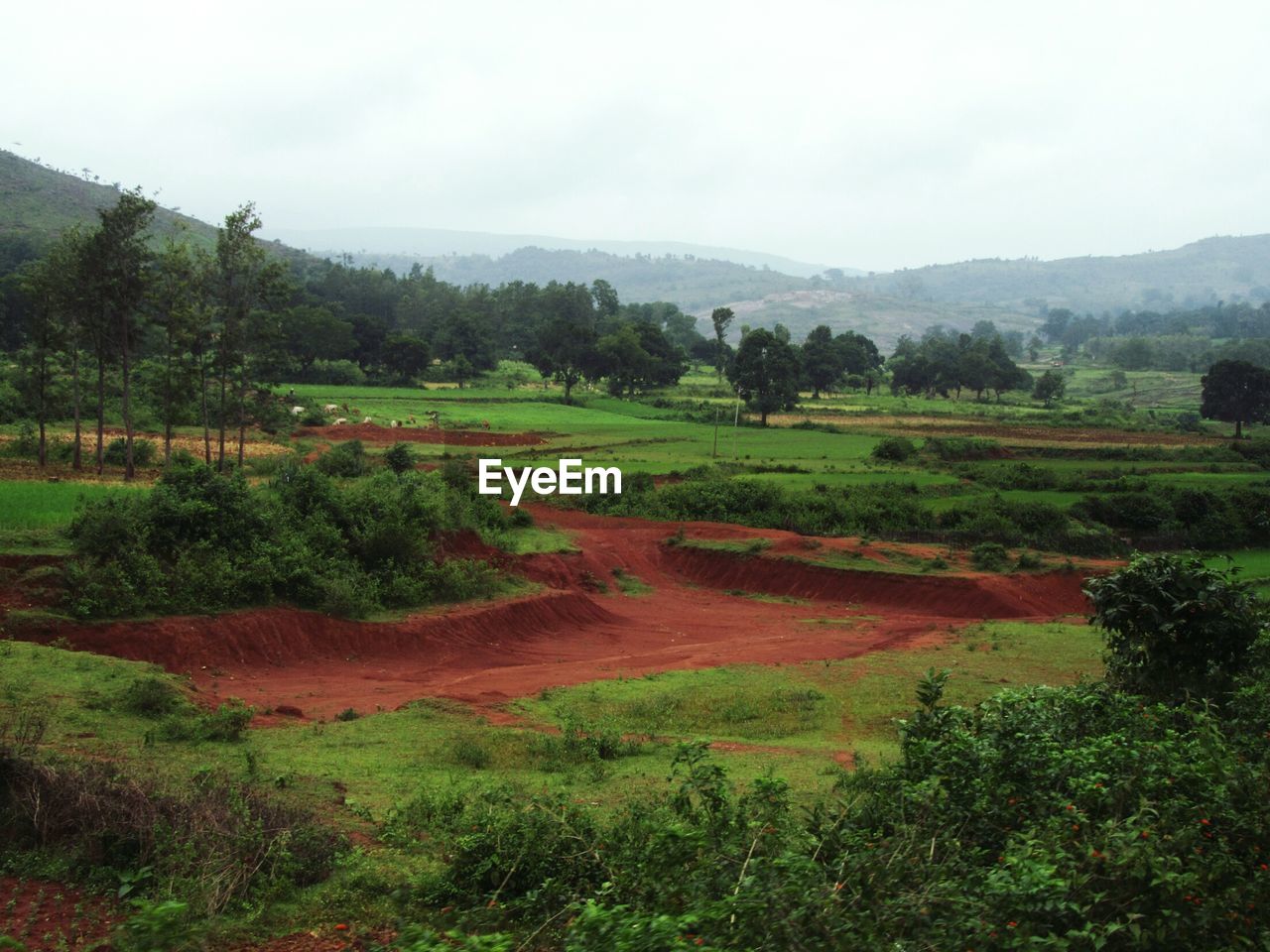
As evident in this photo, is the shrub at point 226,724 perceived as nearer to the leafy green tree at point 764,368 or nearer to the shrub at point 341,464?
the shrub at point 341,464

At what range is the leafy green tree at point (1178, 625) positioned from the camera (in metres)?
11.3

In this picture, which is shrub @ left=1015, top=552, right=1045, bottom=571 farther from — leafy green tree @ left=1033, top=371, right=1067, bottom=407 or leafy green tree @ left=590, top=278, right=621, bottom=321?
leafy green tree @ left=590, top=278, right=621, bottom=321

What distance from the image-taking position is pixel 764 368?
66062 millimetres

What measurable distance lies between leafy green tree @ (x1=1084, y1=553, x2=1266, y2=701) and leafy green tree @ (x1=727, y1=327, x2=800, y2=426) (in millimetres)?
53052

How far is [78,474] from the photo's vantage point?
103 ft

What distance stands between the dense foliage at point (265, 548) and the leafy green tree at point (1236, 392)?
57.9 meters

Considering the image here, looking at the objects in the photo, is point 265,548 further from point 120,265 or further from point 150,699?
point 120,265

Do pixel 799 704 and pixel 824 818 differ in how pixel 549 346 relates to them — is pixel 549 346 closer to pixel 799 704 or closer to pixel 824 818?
pixel 799 704

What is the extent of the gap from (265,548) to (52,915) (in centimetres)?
1241

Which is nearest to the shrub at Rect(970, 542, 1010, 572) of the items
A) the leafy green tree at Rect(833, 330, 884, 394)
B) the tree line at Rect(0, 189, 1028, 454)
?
the tree line at Rect(0, 189, 1028, 454)

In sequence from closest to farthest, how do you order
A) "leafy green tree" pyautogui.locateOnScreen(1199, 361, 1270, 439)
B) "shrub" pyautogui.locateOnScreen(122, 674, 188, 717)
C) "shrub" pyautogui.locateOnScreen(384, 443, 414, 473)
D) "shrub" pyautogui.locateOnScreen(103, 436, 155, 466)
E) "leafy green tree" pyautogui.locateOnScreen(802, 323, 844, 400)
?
"shrub" pyautogui.locateOnScreen(122, 674, 188, 717), "shrub" pyautogui.locateOnScreen(384, 443, 414, 473), "shrub" pyautogui.locateOnScreen(103, 436, 155, 466), "leafy green tree" pyautogui.locateOnScreen(1199, 361, 1270, 439), "leafy green tree" pyautogui.locateOnScreen(802, 323, 844, 400)

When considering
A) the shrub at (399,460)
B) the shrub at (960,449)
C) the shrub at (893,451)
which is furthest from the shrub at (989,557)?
the shrub at (960,449)

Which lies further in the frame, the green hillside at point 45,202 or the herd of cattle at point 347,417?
the green hillside at point 45,202

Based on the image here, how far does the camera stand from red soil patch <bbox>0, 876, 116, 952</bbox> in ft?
22.9
